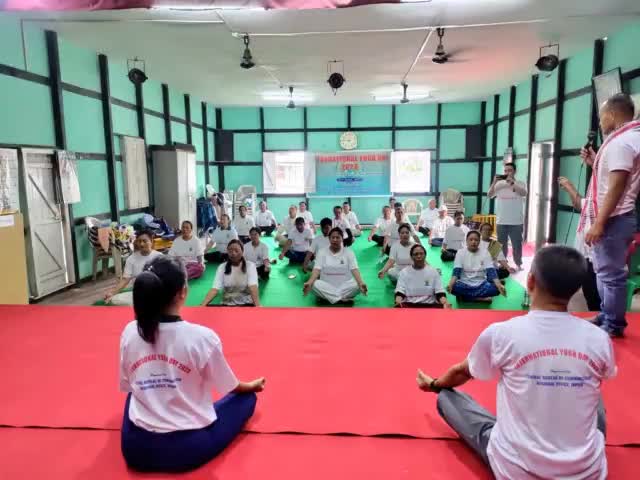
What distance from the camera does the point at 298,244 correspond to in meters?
7.74

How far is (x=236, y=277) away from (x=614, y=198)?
3402 millimetres

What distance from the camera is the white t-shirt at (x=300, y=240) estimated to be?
771 centimetres

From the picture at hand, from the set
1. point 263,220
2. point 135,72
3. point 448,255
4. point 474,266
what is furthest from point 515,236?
point 135,72

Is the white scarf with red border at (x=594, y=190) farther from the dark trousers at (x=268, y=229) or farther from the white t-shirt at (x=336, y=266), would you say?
the dark trousers at (x=268, y=229)

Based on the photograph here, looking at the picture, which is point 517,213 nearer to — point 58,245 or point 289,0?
point 289,0

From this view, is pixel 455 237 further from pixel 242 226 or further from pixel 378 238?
pixel 242 226

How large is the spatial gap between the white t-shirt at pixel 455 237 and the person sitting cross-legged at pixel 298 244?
8.00 ft

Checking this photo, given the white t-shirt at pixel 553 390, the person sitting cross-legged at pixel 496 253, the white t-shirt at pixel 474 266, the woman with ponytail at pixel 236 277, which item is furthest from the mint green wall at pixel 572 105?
the white t-shirt at pixel 553 390

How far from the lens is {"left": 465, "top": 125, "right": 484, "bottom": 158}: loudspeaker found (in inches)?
495

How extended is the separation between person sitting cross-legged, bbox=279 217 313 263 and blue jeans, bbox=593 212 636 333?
5.33 metres

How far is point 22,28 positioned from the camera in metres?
5.34

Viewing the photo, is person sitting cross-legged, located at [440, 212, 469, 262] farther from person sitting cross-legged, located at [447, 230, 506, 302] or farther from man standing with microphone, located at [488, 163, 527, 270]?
person sitting cross-legged, located at [447, 230, 506, 302]

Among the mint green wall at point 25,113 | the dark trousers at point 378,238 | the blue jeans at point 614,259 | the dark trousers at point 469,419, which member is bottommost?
the dark trousers at point 378,238

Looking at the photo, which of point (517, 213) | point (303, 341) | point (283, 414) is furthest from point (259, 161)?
point (283, 414)
